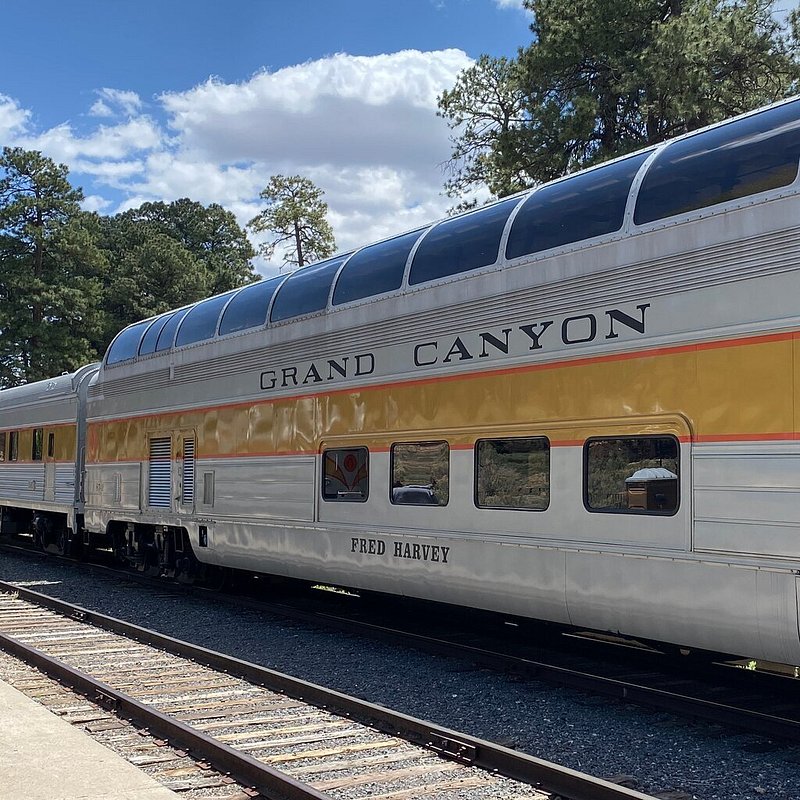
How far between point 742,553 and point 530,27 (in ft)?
66.9

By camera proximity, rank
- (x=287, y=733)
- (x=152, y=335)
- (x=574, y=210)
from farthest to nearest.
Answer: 1. (x=152, y=335)
2. (x=574, y=210)
3. (x=287, y=733)

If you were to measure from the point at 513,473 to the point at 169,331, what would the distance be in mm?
6884

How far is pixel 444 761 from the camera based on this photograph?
554cm

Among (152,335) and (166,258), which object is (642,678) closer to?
(152,335)

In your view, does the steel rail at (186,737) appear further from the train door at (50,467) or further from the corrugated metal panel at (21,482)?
the corrugated metal panel at (21,482)

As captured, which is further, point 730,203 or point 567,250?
point 567,250

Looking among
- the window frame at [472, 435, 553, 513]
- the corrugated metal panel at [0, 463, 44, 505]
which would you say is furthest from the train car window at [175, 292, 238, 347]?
the corrugated metal panel at [0, 463, 44, 505]

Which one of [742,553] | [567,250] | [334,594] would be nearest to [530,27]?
[334,594]

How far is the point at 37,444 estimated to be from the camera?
17.6 meters

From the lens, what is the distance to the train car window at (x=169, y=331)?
12.7 meters

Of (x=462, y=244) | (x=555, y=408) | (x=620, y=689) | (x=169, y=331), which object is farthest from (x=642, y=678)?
(x=169, y=331)

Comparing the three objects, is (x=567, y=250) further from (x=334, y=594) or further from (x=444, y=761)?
(x=334, y=594)

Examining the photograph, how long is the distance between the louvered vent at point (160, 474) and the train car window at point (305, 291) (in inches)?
115

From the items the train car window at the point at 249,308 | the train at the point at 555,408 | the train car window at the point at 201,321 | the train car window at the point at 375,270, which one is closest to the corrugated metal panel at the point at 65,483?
the train car window at the point at 201,321
